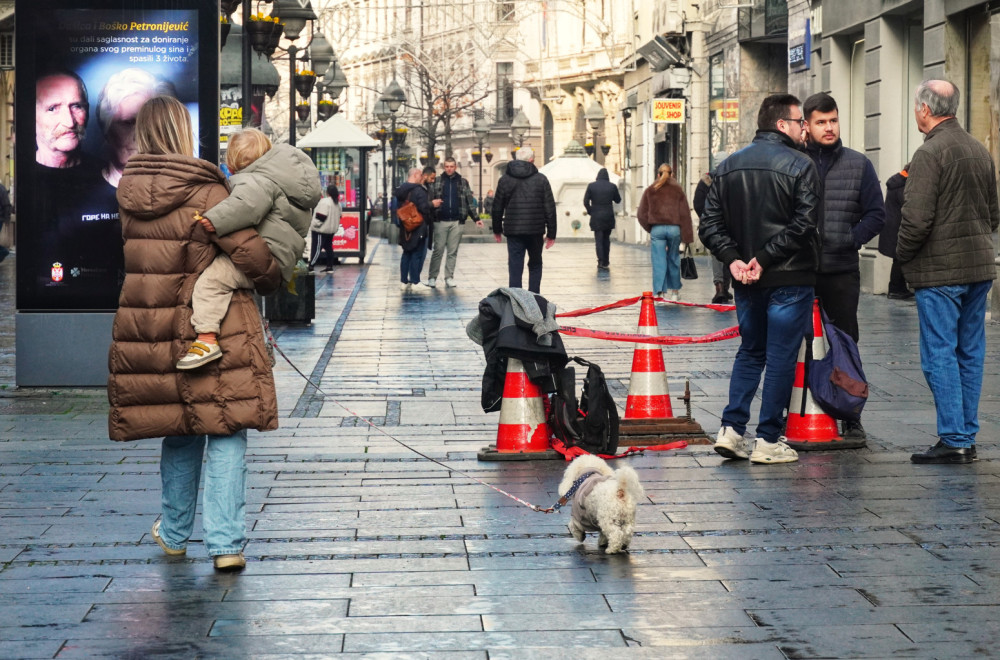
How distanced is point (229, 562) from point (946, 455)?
3782 mm

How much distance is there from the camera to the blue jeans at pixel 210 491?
561 centimetres

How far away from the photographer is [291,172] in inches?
228

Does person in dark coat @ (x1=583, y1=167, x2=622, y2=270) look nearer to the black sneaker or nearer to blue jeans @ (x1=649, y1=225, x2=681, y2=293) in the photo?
blue jeans @ (x1=649, y1=225, x2=681, y2=293)

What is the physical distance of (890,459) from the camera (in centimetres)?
A: 790

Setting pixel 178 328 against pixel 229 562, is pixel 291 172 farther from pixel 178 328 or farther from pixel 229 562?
pixel 229 562

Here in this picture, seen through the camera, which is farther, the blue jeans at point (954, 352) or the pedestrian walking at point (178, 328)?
the blue jeans at point (954, 352)

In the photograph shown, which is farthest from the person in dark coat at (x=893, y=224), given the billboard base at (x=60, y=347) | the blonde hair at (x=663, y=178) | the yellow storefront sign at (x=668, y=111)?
the yellow storefront sign at (x=668, y=111)

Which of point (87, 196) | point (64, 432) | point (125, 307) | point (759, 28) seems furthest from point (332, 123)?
point (125, 307)

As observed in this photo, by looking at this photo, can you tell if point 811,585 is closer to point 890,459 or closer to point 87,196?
point 890,459

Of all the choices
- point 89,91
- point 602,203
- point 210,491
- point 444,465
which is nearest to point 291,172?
point 210,491

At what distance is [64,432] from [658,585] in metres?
4.65

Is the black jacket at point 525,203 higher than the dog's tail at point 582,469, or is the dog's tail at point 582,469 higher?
the black jacket at point 525,203

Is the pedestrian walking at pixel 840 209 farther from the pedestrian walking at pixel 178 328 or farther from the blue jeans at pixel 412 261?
the blue jeans at pixel 412 261

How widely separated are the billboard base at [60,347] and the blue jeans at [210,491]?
17.0 feet
